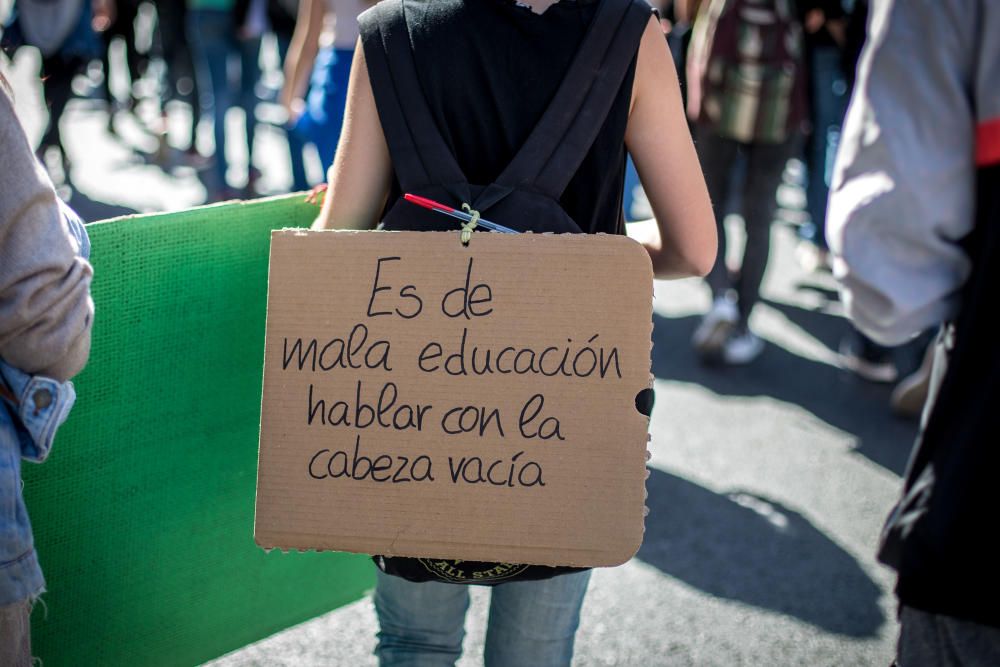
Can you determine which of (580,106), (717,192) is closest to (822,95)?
(717,192)

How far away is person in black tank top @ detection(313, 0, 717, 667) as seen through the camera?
4.84ft

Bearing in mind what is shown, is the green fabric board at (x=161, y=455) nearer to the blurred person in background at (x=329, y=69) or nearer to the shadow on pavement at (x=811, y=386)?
the blurred person in background at (x=329, y=69)

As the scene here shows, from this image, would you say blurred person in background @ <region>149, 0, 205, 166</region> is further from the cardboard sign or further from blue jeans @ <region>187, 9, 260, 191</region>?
the cardboard sign

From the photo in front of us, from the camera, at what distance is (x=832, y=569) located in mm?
3082

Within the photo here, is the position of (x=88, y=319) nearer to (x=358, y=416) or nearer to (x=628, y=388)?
(x=358, y=416)

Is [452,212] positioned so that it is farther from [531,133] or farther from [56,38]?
[56,38]

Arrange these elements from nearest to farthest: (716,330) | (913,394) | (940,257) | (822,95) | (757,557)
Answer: (940,257)
(757,557)
(913,394)
(716,330)
(822,95)

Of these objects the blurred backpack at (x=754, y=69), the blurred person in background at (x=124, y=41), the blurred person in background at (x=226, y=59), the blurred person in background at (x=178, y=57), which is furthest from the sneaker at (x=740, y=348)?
the blurred person in background at (x=124, y=41)

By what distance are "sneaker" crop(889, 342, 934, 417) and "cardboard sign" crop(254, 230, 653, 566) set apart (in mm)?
3044

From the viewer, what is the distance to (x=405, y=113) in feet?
4.84

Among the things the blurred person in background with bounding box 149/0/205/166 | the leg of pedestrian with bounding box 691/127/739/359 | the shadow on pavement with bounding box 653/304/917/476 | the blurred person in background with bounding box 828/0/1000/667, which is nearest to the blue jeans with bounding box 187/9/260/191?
the blurred person in background with bounding box 149/0/205/166

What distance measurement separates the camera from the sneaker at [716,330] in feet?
15.0

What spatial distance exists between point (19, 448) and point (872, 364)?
392cm

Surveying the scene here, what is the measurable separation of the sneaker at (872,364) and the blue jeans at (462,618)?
319 cm
